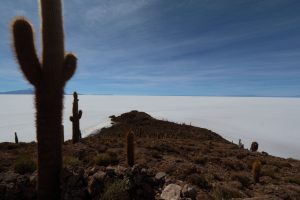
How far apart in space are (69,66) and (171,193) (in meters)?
4.41

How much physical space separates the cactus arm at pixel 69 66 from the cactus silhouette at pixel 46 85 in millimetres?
371

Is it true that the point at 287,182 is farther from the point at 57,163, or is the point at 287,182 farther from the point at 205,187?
the point at 57,163

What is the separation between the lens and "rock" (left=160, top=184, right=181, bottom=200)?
22.7 feet

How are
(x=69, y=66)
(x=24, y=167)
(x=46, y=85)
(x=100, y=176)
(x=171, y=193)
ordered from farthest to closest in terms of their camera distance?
(x=24, y=167) → (x=69, y=66) → (x=46, y=85) → (x=171, y=193) → (x=100, y=176)

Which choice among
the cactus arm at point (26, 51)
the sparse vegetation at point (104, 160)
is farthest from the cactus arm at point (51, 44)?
the sparse vegetation at point (104, 160)

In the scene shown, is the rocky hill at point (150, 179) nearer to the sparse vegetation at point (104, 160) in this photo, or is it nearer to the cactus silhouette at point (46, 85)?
the sparse vegetation at point (104, 160)

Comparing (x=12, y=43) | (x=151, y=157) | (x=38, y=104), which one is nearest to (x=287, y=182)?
(x=151, y=157)

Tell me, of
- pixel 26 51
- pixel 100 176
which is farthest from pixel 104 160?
pixel 26 51

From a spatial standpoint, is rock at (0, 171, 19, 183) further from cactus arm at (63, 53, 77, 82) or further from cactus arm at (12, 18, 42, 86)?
cactus arm at (63, 53, 77, 82)

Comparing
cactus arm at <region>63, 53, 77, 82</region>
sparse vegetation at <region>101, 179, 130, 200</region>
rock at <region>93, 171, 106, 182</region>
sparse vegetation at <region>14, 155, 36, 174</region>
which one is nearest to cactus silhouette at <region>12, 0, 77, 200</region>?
cactus arm at <region>63, 53, 77, 82</region>

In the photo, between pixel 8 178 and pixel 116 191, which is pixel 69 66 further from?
pixel 116 191

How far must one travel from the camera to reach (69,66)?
8.12m

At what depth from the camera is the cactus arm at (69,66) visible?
8.01 m

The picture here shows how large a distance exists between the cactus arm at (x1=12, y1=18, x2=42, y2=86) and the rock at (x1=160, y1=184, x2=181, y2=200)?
422 cm
